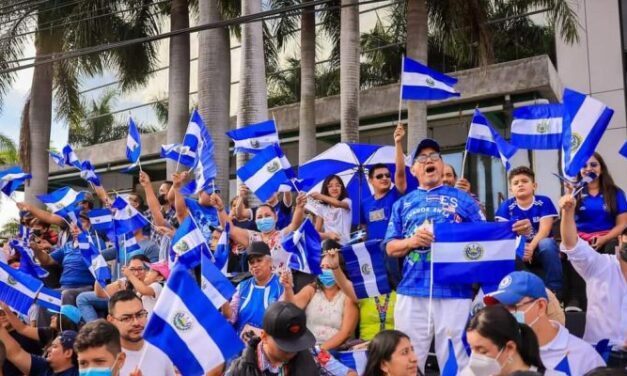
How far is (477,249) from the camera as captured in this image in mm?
4855

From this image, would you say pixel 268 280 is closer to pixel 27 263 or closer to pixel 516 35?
pixel 27 263

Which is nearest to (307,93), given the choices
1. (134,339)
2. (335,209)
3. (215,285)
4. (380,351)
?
(335,209)

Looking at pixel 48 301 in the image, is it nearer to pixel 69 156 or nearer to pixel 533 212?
pixel 69 156

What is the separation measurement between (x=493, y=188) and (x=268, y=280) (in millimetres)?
10673

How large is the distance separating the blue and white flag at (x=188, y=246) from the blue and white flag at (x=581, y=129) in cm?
352

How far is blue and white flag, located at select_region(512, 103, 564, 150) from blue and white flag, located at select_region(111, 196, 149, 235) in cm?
494

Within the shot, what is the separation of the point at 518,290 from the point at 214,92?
9833mm

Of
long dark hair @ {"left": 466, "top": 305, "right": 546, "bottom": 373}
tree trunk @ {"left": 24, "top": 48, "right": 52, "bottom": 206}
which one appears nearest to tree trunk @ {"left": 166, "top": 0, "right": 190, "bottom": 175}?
tree trunk @ {"left": 24, "top": 48, "right": 52, "bottom": 206}

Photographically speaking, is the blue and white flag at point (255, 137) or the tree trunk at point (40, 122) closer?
the blue and white flag at point (255, 137)

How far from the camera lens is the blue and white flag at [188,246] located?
21.6 feet

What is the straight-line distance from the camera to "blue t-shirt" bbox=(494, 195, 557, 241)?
6383mm

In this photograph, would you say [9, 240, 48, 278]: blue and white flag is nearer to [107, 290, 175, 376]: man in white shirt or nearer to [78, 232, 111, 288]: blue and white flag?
[78, 232, 111, 288]: blue and white flag

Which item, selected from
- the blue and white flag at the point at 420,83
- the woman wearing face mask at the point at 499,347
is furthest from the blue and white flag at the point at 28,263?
the woman wearing face mask at the point at 499,347

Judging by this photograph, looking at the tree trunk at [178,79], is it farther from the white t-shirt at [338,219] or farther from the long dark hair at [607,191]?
the long dark hair at [607,191]
